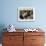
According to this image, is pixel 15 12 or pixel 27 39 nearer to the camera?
pixel 27 39

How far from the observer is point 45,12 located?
4.14 metres

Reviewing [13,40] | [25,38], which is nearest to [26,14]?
[25,38]

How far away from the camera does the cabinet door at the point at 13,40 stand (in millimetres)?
3615

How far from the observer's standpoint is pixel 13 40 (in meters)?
3.62

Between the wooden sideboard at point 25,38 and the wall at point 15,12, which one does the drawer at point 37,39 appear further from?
the wall at point 15,12

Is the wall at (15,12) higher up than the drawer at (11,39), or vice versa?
the wall at (15,12)

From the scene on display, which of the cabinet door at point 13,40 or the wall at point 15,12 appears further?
the wall at point 15,12

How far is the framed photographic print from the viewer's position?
162 inches

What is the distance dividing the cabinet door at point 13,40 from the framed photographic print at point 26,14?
0.72 m

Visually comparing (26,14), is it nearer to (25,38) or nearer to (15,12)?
(15,12)

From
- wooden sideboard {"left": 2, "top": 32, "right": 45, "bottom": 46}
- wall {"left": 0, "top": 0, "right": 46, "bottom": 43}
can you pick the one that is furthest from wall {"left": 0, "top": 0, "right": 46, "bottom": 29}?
wooden sideboard {"left": 2, "top": 32, "right": 45, "bottom": 46}

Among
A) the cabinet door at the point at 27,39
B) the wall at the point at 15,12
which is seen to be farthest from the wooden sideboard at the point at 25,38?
the wall at the point at 15,12

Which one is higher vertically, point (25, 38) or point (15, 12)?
point (15, 12)

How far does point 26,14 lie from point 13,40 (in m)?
1.00
